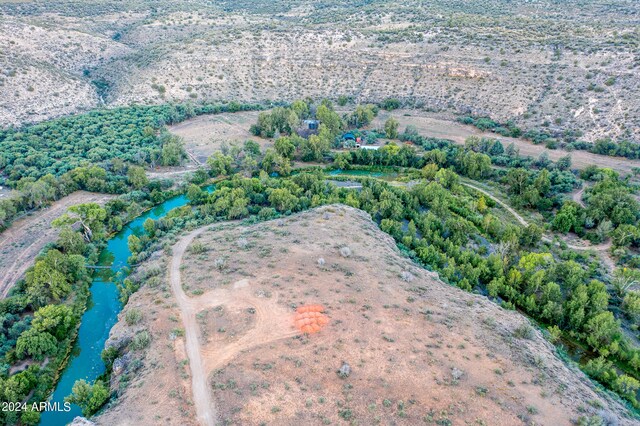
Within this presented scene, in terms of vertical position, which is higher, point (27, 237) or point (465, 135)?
point (465, 135)

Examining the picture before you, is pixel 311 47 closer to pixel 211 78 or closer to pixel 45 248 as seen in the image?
pixel 211 78

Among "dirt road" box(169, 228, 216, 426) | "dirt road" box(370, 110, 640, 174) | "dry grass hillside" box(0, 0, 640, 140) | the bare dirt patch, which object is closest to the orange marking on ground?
"dirt road" box(169, 228, 216, 426)

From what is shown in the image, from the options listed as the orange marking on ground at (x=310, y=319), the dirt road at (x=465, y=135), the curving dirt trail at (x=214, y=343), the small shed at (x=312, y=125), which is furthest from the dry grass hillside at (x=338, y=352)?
the dirt road at (x=465, y=135)

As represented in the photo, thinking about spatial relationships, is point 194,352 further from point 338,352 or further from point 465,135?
point 465,135

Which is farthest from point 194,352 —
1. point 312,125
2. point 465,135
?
point 465,135

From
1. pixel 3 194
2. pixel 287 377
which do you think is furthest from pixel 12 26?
pixel 287 377

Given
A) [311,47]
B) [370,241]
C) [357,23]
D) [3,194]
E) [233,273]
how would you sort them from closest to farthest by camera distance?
[233,273], [370,241], [3,194], [311,47], [357,23]
